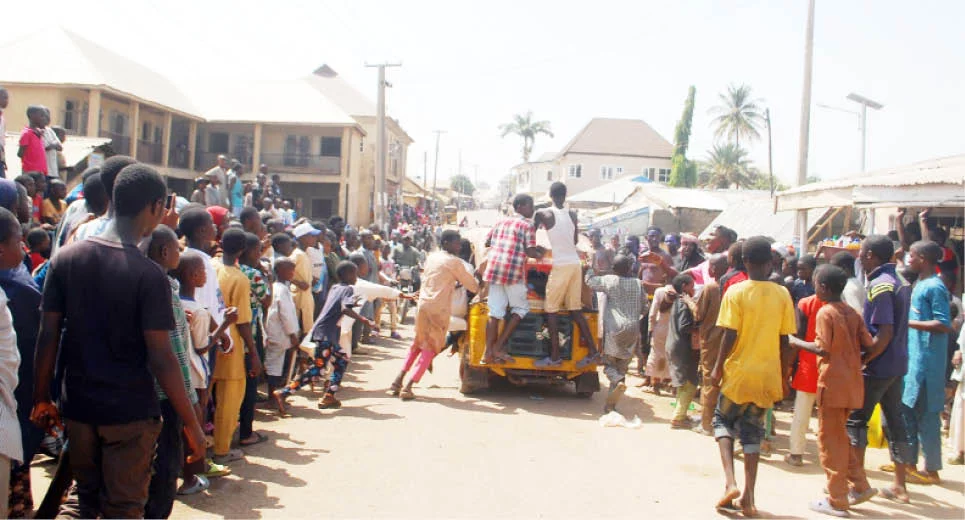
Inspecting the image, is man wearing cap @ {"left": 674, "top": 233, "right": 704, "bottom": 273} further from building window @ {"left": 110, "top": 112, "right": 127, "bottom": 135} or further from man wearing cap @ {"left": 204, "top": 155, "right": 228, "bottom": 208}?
building window @ {"left": 110, "top": 112, "right": 127, "bottom": 135}

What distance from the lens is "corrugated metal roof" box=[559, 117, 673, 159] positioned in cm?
7012

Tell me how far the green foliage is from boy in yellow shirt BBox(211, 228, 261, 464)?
199 ft

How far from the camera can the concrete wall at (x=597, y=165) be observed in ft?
228

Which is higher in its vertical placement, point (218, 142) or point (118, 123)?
point (218, 142)

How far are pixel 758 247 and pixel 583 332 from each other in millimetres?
3659

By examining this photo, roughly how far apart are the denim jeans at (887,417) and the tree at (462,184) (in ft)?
407

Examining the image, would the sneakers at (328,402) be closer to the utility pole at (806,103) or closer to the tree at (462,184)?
the utility pole at (806,103)

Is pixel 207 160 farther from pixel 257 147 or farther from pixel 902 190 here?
pixel 902 190

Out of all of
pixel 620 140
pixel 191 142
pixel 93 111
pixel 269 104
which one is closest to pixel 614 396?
pixel 93 111

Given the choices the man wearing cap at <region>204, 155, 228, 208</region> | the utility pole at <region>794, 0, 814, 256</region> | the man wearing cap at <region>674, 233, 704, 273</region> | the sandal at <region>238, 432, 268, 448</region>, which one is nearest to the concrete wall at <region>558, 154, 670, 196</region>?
the utility pole at <region>794, 0, 814, 256</region>

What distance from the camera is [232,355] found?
19.7 feet

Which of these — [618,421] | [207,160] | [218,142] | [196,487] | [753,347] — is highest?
[218,142]

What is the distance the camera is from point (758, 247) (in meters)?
5.67

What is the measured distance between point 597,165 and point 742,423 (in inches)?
2584
